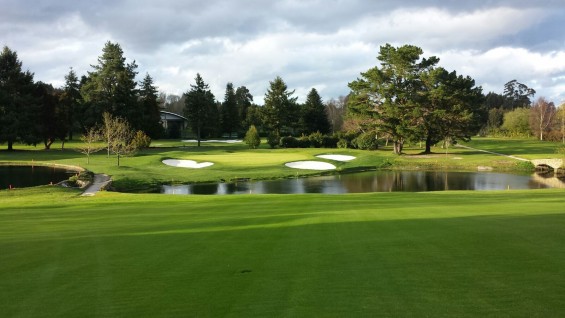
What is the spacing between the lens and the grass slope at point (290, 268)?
5.26 metres

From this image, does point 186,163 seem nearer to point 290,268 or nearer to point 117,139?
point 117,139

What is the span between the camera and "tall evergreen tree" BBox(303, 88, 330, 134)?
88.0 metres

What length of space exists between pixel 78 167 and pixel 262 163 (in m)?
18.5

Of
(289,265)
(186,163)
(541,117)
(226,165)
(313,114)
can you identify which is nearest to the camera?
(289,265)

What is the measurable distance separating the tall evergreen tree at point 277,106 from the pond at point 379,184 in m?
41.2

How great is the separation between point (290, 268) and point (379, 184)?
31566 mm

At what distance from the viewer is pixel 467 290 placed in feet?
18.5

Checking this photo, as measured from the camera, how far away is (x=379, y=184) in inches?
1468

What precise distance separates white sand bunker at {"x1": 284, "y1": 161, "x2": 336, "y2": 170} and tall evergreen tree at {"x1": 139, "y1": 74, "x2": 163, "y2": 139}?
3312 centimetres

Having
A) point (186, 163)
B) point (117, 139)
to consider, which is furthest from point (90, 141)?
point (186, 163)

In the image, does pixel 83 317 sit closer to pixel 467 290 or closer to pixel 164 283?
pixel 164 283

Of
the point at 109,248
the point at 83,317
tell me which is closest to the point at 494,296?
the point at 83,317

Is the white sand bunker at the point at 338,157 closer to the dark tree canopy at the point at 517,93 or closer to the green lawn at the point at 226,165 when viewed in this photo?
the green lawn at the point at 226,165

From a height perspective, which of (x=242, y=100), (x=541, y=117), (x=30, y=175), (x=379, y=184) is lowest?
(x=379, y=184)
